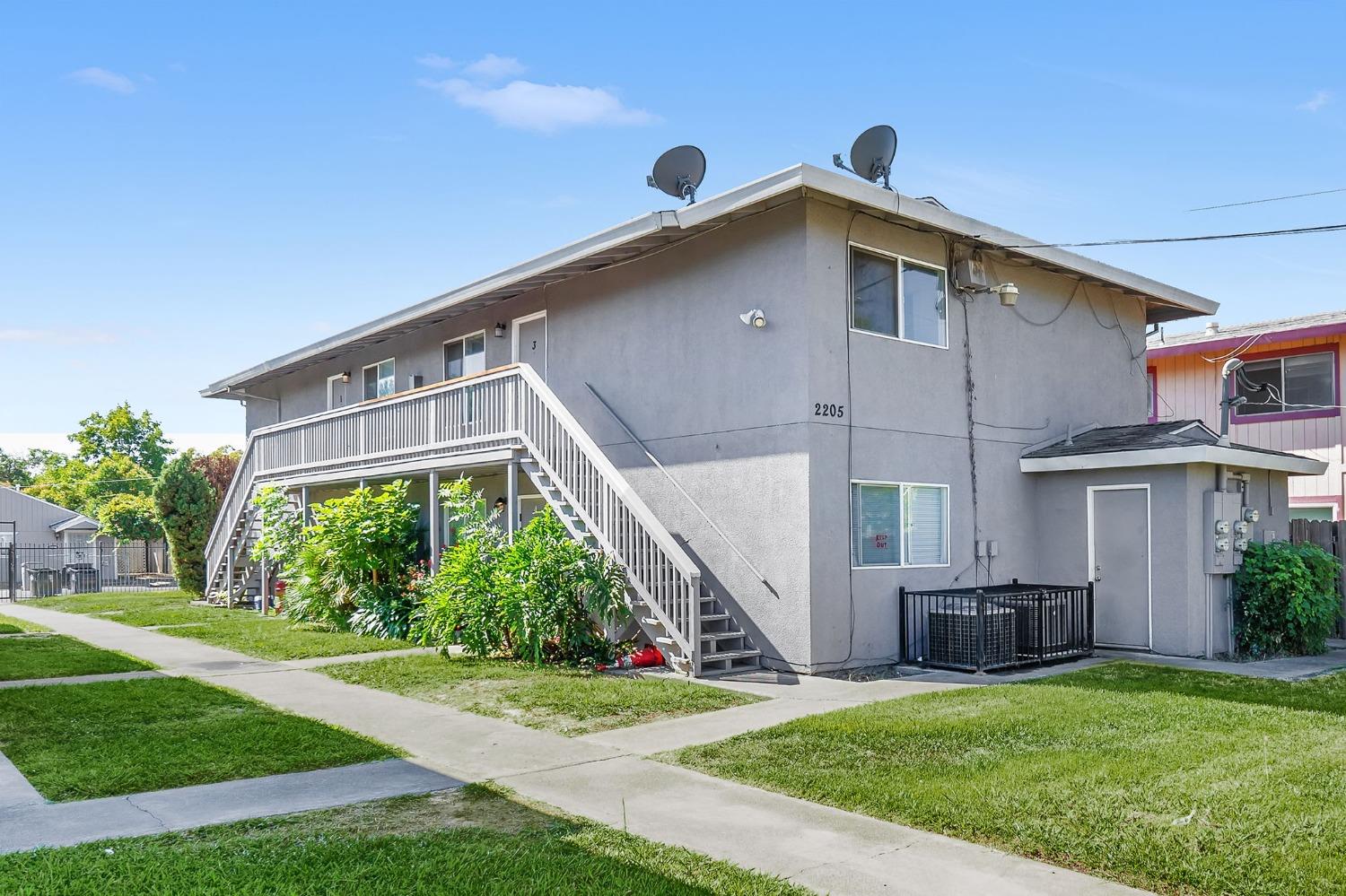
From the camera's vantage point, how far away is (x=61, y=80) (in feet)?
48.8

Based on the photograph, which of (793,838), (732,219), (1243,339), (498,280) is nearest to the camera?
(793,838)

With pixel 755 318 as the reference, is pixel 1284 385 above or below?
below

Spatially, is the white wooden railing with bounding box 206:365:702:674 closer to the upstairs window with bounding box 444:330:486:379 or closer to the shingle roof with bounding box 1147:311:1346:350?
the upstairs window with bounding box 444:330:486:379

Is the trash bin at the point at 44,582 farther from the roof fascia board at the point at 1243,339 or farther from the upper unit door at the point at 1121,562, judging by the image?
the roof fascia board at the point at 1243,339

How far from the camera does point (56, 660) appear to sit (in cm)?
1238

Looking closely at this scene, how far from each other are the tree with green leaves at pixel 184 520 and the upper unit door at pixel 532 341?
12.9 m

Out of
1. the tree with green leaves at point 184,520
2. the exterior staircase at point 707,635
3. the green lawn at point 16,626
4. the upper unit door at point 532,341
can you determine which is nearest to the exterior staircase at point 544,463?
the exterior staircase at point 707,635

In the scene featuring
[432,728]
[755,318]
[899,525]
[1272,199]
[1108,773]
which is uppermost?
[1272,199]

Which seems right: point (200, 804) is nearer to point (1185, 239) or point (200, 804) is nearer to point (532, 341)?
point (532, 341)

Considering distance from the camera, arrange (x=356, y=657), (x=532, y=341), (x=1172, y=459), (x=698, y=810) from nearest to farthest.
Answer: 1. (x=698, y=810)
2. (x=1172, y=459)
3. (x=356, y=657)
4. (x=532, y=341)

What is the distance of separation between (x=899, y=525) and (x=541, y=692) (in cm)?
477

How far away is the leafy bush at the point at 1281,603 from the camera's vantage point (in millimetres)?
12258

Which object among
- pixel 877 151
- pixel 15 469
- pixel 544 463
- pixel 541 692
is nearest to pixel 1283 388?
pixel 877 151

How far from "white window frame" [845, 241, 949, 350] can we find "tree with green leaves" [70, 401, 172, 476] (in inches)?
2501
